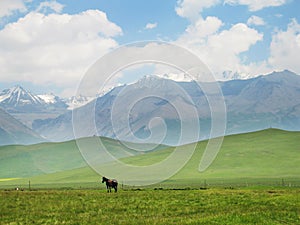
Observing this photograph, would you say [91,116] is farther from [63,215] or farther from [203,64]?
[63,215]

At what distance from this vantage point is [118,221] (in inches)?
1040

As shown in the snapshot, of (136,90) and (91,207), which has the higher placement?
(136,90)

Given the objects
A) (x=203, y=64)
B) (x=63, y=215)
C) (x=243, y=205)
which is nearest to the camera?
(x=63, y=215)

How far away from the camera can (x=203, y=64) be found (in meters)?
43.2

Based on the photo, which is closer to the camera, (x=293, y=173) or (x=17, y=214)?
(x=17, y=214)

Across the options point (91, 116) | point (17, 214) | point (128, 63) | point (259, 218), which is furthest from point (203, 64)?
point (17, 214)

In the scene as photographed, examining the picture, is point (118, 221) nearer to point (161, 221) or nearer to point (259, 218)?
point (161, 221)

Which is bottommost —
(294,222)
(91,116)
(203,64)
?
(294,222)

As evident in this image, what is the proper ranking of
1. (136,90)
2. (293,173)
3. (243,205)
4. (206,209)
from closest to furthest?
1. (206,209)
2. (243,205)
3. (136,90)
4. (293,173)

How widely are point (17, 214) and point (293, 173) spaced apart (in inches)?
6198

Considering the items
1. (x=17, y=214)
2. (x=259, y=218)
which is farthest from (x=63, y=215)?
(x=259, y=218)

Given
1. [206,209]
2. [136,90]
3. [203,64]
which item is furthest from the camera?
[136,90]

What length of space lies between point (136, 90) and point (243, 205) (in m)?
26.2

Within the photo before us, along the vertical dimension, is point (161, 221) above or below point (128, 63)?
below
